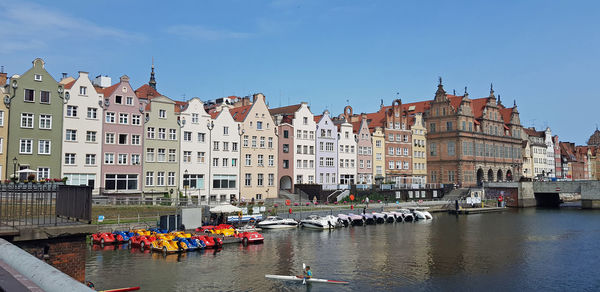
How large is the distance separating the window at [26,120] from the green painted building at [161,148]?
13483 millimetres

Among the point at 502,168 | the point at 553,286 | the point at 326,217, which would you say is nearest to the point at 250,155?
the point at 326,217

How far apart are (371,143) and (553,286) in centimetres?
6321

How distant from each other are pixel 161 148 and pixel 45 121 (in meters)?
14.5

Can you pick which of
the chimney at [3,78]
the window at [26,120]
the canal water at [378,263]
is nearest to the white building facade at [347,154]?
the canal water at [378,263]

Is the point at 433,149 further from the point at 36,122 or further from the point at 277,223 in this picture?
the point at 36,122

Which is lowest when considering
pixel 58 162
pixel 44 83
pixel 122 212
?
pixel 122 212

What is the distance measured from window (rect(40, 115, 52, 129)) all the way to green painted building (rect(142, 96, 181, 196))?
37.9ft

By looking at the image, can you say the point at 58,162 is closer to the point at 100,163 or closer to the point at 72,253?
the point at 100,163

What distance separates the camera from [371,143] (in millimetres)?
A: 92250

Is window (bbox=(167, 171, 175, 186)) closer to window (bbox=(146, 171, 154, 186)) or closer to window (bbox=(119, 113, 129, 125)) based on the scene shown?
window (bbox=(146, 171, 154, 186))

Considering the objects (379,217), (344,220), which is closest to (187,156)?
(344,220)

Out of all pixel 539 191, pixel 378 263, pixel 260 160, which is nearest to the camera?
pixel 378 263

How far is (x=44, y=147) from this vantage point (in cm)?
5575

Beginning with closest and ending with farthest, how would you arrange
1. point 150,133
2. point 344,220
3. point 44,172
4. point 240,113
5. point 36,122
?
point 44,172 → point 36,122 → point 344,220 → point 150,133 → point 240,113
